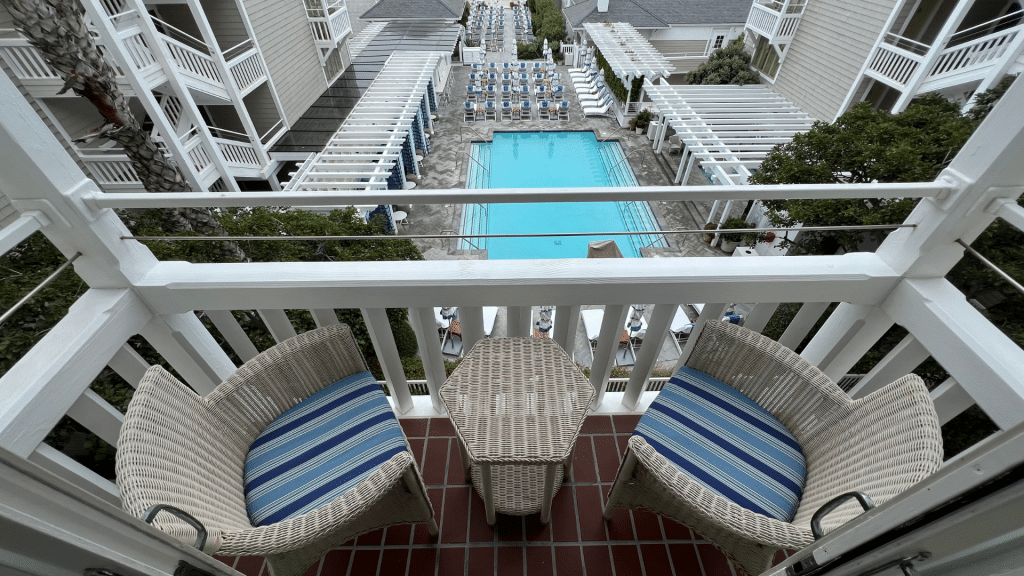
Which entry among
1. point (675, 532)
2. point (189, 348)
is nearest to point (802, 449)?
point (675, 532)

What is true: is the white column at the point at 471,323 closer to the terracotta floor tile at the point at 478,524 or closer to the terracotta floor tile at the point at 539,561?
the terracotta floor tile at the point at 478,524

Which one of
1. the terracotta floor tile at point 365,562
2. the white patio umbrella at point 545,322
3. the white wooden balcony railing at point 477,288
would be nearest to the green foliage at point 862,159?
the white patio umbrella at point 545,322

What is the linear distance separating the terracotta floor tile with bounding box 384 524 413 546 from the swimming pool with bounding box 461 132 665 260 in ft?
22.2

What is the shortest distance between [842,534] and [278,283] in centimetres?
168

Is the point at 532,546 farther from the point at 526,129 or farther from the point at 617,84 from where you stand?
the point at 617,84

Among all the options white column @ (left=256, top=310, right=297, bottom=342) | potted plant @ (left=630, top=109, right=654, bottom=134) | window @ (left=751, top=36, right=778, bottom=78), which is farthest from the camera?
potted plant @ (left=630, top=109, right=654, bottom=134)

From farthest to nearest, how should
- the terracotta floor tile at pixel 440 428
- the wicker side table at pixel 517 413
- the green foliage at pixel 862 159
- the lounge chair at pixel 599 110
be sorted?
the lounge chair at pixel 599 110, the green foliage at pixel 862 159, the terracotta floor tile at pixel 440 428, the wicker side table at pixel 517 413

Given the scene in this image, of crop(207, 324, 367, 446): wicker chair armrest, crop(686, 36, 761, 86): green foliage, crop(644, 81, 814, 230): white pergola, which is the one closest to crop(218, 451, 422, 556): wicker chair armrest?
crop(207, 324, 367, 446): wicker chair armrest

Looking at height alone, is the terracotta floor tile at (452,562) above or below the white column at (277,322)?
below

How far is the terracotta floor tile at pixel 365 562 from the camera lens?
169 cm

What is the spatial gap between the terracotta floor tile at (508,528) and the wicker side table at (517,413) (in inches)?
4.9

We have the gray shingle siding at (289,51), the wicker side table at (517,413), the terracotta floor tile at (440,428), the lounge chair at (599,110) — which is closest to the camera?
the wicker side table at (517,413)

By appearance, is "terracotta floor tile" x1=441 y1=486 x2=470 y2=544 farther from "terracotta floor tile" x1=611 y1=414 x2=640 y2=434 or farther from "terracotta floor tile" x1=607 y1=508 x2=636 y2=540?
"terracotta floor tile" x1=611 y1=414 x2=640 y2=434

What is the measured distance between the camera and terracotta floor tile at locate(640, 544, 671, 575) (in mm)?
1698
